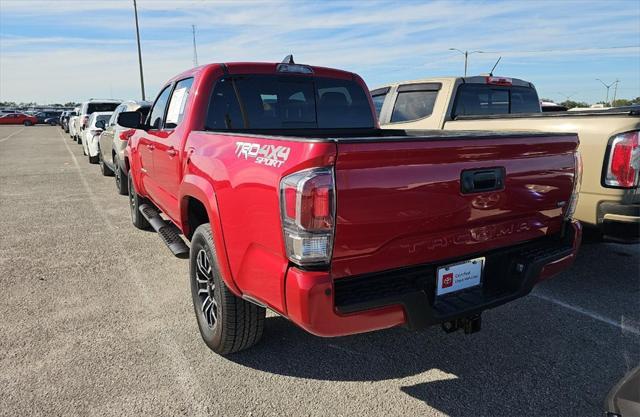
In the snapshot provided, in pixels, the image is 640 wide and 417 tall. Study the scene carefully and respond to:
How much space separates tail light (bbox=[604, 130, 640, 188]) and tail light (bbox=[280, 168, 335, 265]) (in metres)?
2.91

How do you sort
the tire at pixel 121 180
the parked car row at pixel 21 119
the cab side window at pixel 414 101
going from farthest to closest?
the parked car row at pixel 21 119
the tire at pixel 121 180
the cab side window at pixel 414 101

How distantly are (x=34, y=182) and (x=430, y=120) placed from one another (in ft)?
29.8

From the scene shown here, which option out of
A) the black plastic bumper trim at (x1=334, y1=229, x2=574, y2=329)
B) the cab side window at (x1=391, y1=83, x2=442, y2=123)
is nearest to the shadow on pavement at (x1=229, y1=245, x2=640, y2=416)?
the black plastic bumper trim at (x1=334, y1=229, x2=574, y2=329)

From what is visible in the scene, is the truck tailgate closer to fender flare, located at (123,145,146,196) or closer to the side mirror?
the side mirror

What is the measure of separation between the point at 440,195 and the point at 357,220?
1.67 ft

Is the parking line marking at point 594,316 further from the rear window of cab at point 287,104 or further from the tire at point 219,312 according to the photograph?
the tire at point 219,312

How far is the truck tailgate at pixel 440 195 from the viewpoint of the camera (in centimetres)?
Result: 214

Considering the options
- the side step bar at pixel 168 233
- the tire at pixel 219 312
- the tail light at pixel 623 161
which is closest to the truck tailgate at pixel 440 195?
the tire at pixel 219 312

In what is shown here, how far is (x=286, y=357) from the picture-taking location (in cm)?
318

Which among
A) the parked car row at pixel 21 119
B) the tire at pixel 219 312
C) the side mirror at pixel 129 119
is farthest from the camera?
the parked car row at pixel 21 119

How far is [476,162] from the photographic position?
2.47 m

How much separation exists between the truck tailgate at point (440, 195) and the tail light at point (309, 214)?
5 centimetres

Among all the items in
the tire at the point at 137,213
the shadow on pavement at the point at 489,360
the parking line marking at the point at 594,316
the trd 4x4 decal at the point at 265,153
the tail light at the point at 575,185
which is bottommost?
the parking line marking at the point at 594,316

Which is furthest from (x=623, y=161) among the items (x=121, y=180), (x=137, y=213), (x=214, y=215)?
(x=121, y=180)
